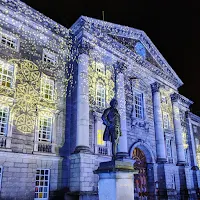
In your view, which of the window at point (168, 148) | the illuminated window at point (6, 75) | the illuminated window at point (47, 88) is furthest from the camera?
the window at point (168, 148)

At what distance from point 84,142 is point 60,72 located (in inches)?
237

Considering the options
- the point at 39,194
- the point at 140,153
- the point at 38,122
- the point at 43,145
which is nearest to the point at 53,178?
the point at 39,194

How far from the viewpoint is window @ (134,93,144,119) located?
22.8 metres

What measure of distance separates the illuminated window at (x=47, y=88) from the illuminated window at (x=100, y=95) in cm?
395

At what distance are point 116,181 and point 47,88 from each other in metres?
10.3

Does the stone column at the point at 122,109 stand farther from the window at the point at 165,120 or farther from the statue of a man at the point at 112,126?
the statue of a man at the point at 112,126

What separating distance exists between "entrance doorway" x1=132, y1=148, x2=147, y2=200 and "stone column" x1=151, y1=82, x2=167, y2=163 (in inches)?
71.1

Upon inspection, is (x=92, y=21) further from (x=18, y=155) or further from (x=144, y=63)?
(x=18, y=155)

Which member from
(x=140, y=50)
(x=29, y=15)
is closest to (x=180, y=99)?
(x=140, y=50)

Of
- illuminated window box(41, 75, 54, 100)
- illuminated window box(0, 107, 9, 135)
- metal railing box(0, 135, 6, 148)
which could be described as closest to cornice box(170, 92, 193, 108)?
illuminated window box(41, 75, 54, 100)

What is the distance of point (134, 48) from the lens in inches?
947

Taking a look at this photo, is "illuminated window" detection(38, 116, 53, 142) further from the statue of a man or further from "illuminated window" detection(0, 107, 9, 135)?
the statue of a man

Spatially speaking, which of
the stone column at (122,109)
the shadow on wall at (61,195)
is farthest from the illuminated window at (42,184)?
the stone column at (122,109)

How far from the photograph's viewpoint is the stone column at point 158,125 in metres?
22.6
